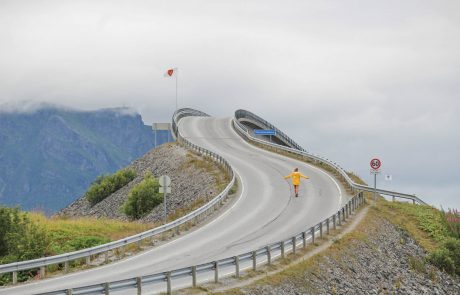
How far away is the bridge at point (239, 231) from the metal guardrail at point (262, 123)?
72.9ft

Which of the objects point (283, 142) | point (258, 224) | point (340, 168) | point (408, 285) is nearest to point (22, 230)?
point (258, 224)

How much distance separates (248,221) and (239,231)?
2830mm

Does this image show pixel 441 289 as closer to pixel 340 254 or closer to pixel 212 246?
pixel 340 254

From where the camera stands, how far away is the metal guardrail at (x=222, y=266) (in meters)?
20.9

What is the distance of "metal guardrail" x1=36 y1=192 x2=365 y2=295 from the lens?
20.9 meters

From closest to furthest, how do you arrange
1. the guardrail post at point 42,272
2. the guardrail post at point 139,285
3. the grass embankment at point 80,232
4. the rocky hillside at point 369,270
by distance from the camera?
1. the guardrail post at point 139,285
2. the guardrail post at point 42,272
3. the rocky hillside at point 369,270
4. the grass embankment at point 80,232

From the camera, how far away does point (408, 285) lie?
3216 cm

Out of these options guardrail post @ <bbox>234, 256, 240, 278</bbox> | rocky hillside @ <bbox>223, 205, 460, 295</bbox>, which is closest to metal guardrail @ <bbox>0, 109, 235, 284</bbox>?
guardrail post @ <bbox>234, 256, 240, 278</bbox>

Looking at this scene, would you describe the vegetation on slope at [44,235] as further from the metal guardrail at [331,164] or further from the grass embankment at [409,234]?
the metal guardrail at [331,164]

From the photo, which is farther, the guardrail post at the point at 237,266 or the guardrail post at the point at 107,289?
the guardrail post at the point at 237,266

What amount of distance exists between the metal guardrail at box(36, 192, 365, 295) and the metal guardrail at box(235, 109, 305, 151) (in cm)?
5543

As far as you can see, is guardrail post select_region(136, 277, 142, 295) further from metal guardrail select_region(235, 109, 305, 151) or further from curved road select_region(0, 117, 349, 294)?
metal guardrail select_region(235, 109, 305, 151)

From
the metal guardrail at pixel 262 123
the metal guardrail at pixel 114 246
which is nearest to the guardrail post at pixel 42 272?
the metal guardrail at pixel 114 246

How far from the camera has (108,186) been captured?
70.3m
